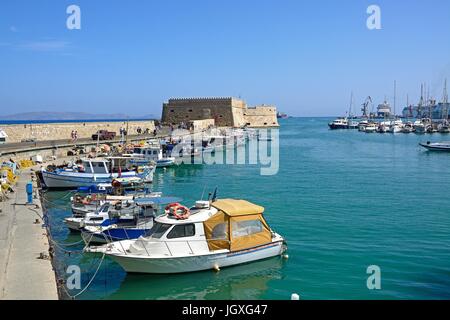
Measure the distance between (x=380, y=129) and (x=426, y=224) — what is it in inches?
3682

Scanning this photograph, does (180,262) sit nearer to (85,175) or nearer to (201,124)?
(85,175)

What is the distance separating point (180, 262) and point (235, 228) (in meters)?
2.13

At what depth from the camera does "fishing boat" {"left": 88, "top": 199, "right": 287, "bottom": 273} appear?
47.9 ft

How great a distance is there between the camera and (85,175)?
3072cm

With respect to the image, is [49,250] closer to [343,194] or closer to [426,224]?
[426,224]

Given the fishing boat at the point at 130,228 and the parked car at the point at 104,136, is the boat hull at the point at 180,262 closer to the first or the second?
the fishing boat at the point at 130,228

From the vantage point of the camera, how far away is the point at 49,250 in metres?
14.5

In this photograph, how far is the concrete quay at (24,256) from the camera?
1090 centimetres

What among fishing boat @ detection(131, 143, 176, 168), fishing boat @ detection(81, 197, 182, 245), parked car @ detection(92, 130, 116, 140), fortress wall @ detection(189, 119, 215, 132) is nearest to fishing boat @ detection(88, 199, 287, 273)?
fishing boat @ detection(81, 197, 182, 245)

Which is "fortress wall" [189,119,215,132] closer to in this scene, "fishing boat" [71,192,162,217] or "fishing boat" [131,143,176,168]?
"fishing boat" [131,143,176,168]

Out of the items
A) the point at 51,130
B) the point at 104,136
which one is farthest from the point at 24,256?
the point at 104,136
